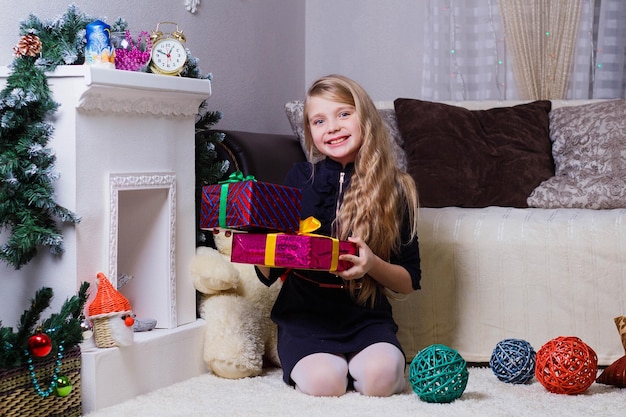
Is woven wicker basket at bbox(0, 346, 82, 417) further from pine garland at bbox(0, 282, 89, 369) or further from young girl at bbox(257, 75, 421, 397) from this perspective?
young girl at bbox(257, 75, 421, 397)

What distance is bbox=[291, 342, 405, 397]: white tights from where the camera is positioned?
2.03m

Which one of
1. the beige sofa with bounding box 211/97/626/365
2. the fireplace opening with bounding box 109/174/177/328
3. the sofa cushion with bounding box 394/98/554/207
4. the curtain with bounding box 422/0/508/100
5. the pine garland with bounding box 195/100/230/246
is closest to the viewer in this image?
the fireplace opening with bounding box 109/174/177/328

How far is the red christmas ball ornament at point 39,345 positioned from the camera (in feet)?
5.67

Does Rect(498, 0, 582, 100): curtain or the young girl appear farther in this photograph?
Rect(498, 0, 582, 100): curtain

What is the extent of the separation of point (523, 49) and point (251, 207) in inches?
90.6

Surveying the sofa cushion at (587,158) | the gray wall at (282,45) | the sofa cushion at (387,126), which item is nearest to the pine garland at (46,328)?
the gray wall at (282,45)

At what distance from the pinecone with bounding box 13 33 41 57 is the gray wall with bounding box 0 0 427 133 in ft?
1.70

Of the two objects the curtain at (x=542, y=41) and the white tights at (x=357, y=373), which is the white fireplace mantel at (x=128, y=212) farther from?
the curtain at (x=542, y=41)

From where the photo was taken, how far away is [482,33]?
3885mm

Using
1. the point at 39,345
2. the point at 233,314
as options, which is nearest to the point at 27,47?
the point at 39,345

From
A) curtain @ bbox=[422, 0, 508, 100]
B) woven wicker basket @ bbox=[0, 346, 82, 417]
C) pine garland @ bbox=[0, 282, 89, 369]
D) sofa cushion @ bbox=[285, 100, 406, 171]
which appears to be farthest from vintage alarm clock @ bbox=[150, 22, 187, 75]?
curtain @ bbox=[422, 0, 508, 100]

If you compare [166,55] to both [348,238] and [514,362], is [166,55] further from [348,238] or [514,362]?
[514,362]

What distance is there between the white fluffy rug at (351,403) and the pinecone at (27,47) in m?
0.84

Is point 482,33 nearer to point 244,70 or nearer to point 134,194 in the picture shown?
point 244,70
